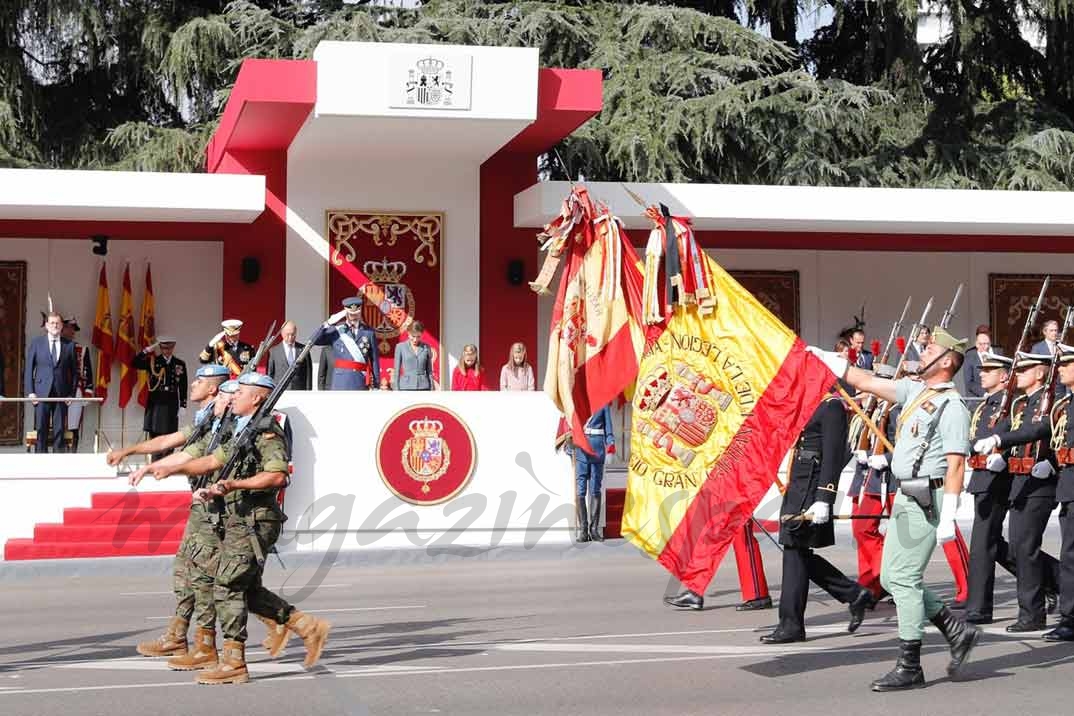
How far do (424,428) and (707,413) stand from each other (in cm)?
700

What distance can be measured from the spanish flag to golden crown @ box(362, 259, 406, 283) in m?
11.1


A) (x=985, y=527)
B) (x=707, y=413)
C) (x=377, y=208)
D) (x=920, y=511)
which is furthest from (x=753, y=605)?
(x=377, y=208)

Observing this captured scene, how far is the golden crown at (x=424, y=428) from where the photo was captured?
1720 cm

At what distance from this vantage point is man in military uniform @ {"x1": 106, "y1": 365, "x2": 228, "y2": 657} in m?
9.76

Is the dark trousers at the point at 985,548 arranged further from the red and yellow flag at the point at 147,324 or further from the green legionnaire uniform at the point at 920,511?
the red and yellow flag at the point at 147,324

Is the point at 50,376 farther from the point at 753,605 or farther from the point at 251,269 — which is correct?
the point at 753,605

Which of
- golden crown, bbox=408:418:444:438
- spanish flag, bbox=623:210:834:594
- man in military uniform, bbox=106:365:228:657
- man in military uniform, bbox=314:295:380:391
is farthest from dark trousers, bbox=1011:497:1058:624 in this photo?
man in military uniform, bbox=314:295:380:391

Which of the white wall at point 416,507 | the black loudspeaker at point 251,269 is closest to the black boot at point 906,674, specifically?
the white wall at point 416,507

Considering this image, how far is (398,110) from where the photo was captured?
60.3 feet

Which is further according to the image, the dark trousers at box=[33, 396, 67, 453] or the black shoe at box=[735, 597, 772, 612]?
the dark trousers at box=[33, 396, 67, 453]

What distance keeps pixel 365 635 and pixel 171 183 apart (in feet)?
34.5

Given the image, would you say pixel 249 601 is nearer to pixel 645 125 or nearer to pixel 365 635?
pixel 365 635

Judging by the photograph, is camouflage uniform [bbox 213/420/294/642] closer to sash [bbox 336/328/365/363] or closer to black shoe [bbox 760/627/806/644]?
black shoe [bbox 760/627/806/644]

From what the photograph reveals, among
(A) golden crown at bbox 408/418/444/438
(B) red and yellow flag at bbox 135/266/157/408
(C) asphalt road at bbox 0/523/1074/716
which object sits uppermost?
(B) red and yellow flag at bbox 135/266/157/408
